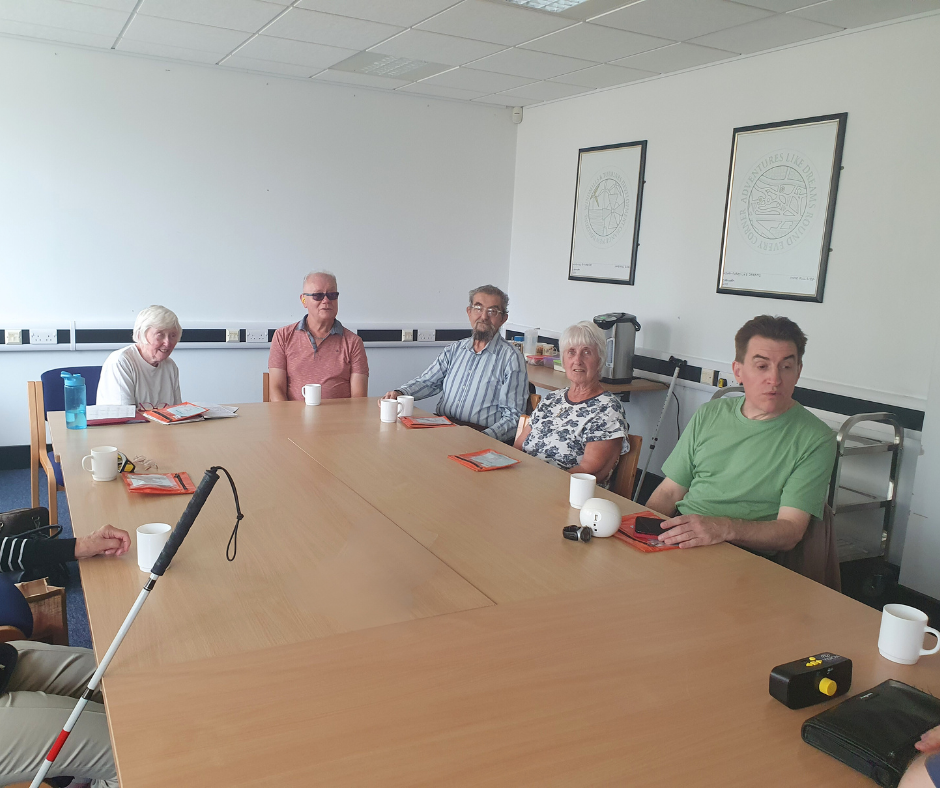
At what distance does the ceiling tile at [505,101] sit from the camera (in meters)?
5.63

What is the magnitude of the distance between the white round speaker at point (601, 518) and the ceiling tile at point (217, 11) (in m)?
3.05

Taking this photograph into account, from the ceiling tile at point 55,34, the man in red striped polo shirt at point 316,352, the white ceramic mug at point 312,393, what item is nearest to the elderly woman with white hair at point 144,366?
the white ceramic mug at point 312,393

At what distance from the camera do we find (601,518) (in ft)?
6.68

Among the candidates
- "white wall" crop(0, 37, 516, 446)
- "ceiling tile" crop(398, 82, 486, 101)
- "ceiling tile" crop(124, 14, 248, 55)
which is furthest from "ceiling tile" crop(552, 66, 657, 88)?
"ceiling tile" crop(124, 14, 248, 55)

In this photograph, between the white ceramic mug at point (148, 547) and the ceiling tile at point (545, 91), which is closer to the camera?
the white ceramic mug at point (148, 547)

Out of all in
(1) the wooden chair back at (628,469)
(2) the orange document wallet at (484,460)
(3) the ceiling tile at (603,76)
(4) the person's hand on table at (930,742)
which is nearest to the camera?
(4) the person's hand on table at (930,742)

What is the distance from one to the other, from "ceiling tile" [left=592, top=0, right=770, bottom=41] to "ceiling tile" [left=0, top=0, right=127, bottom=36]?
8.32 ft

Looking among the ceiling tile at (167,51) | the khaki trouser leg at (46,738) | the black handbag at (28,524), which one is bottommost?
the khaki trouser leg at (46,738)

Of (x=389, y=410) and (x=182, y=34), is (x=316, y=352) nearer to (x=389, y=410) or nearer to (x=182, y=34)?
(x=389, y=410)

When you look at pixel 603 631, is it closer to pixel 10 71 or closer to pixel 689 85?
pixel 689 85

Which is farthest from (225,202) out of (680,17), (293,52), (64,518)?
(680,17)

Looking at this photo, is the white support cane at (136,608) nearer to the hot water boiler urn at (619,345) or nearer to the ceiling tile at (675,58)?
the hot water boiler urn at (619,345)

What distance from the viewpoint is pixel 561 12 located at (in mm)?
3609

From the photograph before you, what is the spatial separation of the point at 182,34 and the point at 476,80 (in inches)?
72.8
